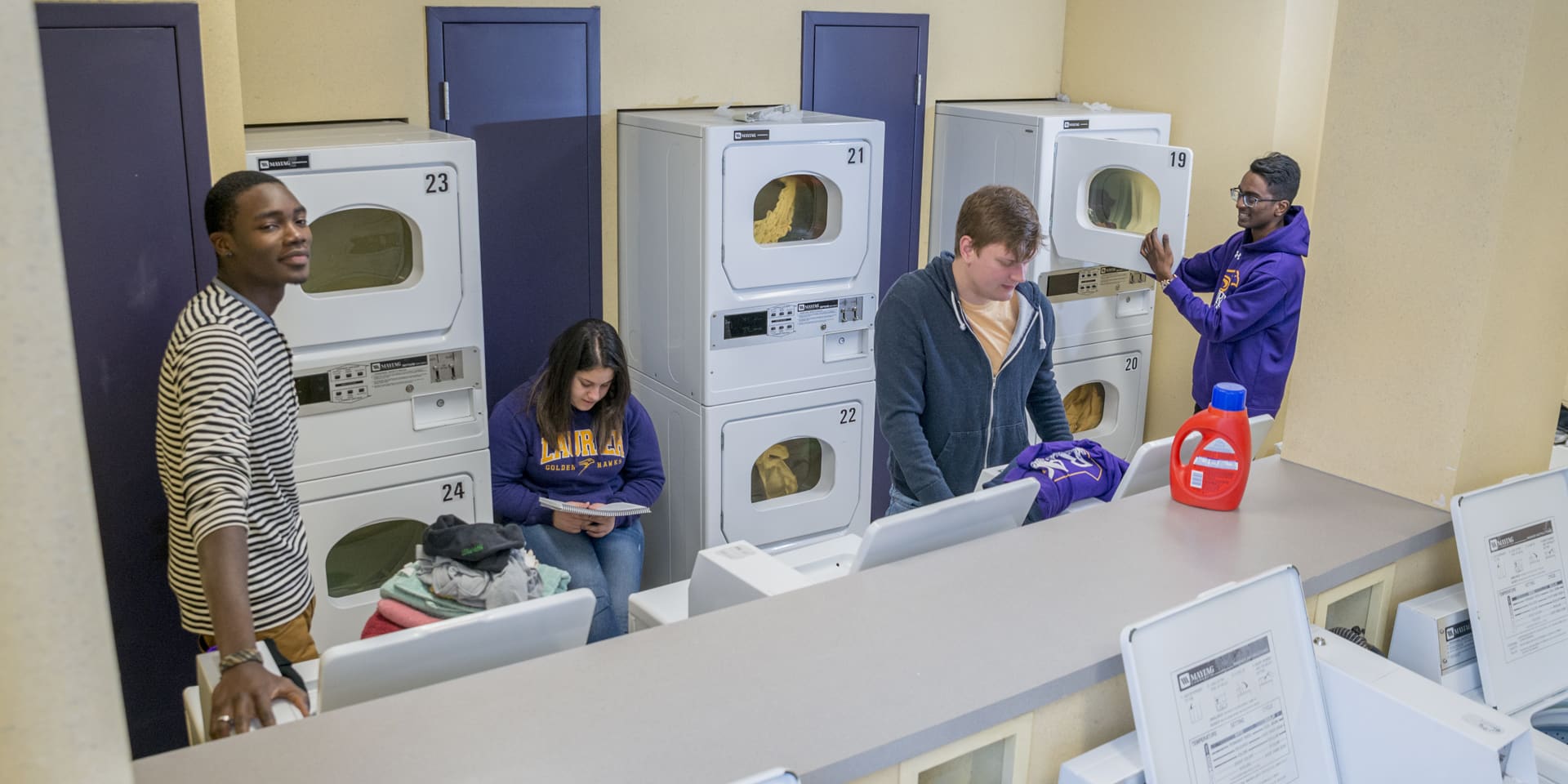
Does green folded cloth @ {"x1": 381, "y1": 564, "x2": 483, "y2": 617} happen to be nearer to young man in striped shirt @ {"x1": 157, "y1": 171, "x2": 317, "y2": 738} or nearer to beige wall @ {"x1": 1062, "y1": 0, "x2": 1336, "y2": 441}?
young man in striped shirt @ {"x1": 157, "y1": 171, "x2": 317, "y2": 738}

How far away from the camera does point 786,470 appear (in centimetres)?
465

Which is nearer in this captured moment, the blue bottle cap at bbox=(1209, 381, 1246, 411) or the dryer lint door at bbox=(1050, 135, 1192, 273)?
the blue bottle cap at bbox=(1209, 381, 1246, 411)

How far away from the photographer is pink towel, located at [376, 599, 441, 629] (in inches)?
97.3

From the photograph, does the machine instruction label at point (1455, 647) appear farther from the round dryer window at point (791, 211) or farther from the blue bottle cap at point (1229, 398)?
the round dryer window at point (791, 211)

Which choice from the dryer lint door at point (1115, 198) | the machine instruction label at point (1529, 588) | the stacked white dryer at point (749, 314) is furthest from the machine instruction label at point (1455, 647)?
the stacked white dryer at point (749, 314)

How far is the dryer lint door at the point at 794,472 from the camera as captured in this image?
435 cm

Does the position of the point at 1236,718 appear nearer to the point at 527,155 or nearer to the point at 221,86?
the point at 221,86

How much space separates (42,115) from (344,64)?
3141mm

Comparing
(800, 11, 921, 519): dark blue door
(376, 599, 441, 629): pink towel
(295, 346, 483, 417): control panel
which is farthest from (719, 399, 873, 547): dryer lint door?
(376, 599, 441, 629): pink towel

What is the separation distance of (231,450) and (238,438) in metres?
0.04

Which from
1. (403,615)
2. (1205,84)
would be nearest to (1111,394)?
(1205,84)

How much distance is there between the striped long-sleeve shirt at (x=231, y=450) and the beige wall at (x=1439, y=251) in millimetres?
2144

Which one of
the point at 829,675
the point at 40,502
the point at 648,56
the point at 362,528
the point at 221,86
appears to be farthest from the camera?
the point at 648,56

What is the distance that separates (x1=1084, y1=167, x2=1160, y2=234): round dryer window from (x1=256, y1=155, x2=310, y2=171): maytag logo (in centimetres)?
290
